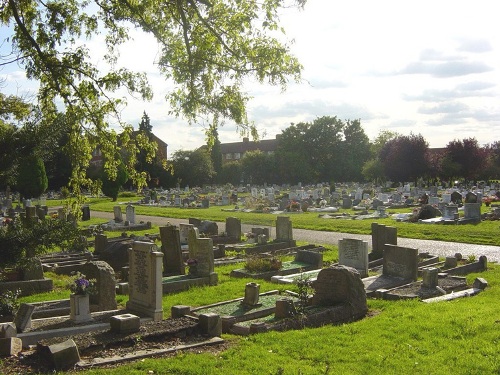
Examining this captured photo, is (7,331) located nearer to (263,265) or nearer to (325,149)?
(263,265)

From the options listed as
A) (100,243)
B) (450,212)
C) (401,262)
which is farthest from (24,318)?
(450,212)

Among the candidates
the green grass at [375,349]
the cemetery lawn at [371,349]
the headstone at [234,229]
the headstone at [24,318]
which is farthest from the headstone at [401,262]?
the headstone at [234,229]

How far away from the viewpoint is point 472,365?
698cm

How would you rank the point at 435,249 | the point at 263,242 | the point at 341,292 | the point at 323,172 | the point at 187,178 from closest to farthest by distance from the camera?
the point at 341,292 → the point at 435,249 → the point at 263,242 → the point at 187,178 → the point at 323,172

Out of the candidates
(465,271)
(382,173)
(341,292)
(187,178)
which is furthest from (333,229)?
(187,178)

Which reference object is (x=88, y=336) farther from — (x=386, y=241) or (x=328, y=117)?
(x=328, y=117)

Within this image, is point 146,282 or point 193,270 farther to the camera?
point 193,270

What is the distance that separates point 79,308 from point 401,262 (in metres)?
7.42

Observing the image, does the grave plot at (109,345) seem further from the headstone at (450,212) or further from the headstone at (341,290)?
the headstone at (450,212)

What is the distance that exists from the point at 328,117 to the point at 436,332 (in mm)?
80841

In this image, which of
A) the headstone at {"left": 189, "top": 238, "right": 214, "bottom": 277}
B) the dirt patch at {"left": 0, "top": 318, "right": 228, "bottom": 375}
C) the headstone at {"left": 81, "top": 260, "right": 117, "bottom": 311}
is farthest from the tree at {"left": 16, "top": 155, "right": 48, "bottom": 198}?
the dirt patch at {"left": 0, "top": 318, "right": 228, "bottom": 375}

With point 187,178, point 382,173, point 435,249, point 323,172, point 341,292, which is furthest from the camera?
point 323,172

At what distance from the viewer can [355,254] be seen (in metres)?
14.7

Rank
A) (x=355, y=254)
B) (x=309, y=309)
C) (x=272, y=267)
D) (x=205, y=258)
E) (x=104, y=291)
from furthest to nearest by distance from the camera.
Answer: (x=272, y=267) < (x=355, y=254) < (x=205, y=258) < (x=104, y=291) < (x=309, y=309)
